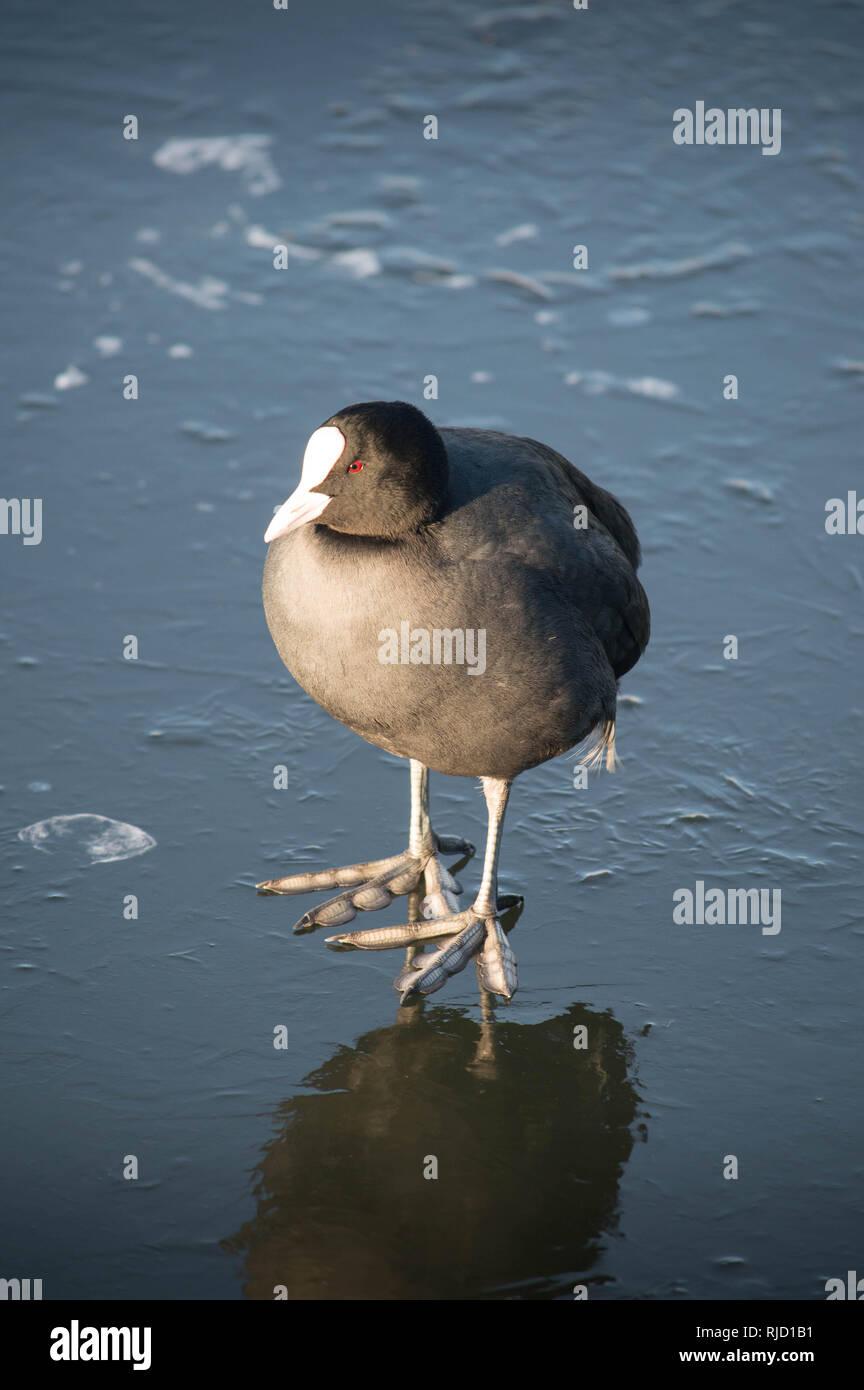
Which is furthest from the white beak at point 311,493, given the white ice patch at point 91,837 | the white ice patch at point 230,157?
the white ice patch at point 230,157

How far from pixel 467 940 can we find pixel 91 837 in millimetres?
1510

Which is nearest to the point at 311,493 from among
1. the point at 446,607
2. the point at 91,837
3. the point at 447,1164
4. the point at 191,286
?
the point at 446,607

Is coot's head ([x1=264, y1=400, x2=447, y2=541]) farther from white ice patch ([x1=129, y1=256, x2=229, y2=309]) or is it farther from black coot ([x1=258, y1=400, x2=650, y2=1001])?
white ice patch ([x1=129, y1=256, x2=229, y2=309])

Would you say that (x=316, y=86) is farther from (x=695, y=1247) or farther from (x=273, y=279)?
(x=695, y=1247)

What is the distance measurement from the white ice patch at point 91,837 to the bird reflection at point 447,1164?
4.27ft

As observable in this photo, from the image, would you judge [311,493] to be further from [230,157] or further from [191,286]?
[230,157]

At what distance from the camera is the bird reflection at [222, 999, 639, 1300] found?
3.92 meters

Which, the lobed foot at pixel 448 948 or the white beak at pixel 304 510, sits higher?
the white beak at pixel 304 510

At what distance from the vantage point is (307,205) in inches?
397

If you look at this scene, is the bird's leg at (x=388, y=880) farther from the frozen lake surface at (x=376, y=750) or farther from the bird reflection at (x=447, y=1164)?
the bird reflection at (x=447, y=1164)

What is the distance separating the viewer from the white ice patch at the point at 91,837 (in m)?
5.51

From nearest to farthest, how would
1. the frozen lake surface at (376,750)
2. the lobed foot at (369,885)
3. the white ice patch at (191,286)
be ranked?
the frozen lake surface at (376,750) < the lobed foot at (369,885) < the white ice patch at (191,286)

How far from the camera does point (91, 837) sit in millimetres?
5582

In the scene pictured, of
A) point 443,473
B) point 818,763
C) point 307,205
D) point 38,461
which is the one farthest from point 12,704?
point 307,205
